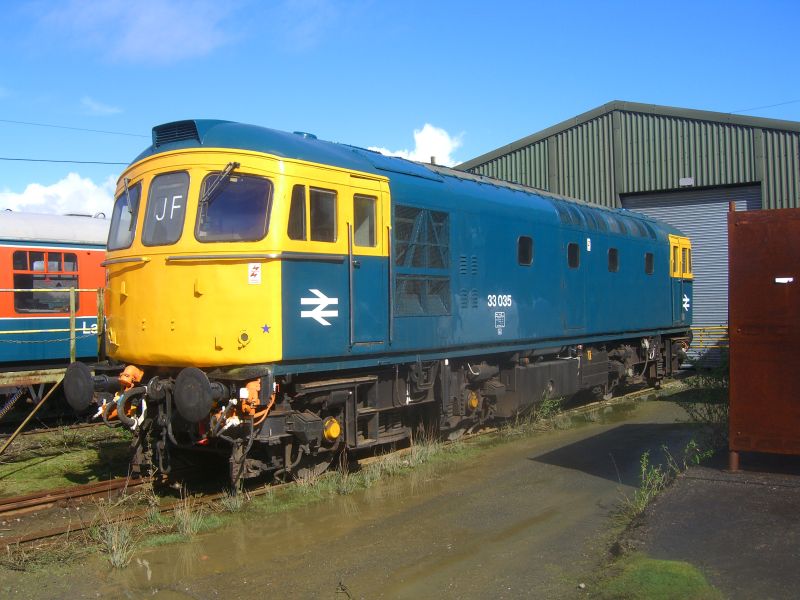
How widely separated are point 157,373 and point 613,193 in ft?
62.8

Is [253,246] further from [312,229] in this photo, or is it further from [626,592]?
[626,592]

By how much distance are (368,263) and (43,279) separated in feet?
25.7

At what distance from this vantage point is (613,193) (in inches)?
943

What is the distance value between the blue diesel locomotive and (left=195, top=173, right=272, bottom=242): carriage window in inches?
0.5

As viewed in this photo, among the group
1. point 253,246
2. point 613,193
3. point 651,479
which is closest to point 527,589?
point 651,479

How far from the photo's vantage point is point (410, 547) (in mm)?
6133

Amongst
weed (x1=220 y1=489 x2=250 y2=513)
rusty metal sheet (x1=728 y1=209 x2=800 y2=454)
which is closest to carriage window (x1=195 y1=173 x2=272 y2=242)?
weed (x1=220 y1=489 x2=250 y2=513)

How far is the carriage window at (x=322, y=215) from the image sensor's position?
7.72m

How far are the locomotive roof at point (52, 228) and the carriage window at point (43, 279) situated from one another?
27cm

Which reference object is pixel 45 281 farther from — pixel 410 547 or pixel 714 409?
pixel 714 409

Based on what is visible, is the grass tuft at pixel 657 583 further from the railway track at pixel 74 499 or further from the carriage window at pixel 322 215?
the carriage window at pixel 322 215

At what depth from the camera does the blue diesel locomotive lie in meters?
7.18

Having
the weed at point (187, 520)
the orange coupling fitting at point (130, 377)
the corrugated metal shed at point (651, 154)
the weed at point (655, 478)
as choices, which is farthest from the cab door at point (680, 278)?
the weed at point (187, 520)

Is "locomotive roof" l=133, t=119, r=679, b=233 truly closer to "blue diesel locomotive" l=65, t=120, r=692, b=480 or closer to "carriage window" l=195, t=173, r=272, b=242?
"blue diesel locomotive" l=65, t=120, r=692, b=480
